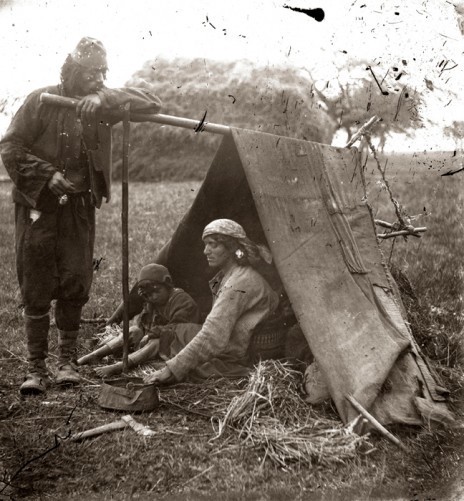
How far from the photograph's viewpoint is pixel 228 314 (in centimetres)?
459

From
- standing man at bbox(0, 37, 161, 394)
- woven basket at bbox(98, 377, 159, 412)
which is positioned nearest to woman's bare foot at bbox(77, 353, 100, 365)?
standing man at bbox(0, 37, 161, 394)

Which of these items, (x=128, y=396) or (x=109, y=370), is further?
(x=109, y=370)

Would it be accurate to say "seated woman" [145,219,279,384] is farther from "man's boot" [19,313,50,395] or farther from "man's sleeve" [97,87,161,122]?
"man's sleeve" [97,87,161,122]

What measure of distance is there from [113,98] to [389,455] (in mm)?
2923

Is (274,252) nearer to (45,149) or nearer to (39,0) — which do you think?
(45,149)

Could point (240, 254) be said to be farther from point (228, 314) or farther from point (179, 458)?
point (179, 458)

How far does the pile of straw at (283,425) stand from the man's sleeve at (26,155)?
6.84ft

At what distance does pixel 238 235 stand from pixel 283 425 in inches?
62.0

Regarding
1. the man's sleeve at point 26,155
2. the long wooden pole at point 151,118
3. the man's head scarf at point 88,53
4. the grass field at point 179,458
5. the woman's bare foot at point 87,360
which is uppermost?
the man's head scarf at point 88,53

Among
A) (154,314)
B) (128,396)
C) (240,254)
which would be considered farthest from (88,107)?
(154,314)

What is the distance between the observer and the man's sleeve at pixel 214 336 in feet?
14.8

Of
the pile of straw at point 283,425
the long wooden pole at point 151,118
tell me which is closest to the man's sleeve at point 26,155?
the long wooden pole at point 151,118

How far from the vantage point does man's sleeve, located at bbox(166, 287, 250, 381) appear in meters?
4.52

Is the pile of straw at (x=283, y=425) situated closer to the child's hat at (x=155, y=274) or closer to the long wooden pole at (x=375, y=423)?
the long wooden pole at (x=375, y=423)
